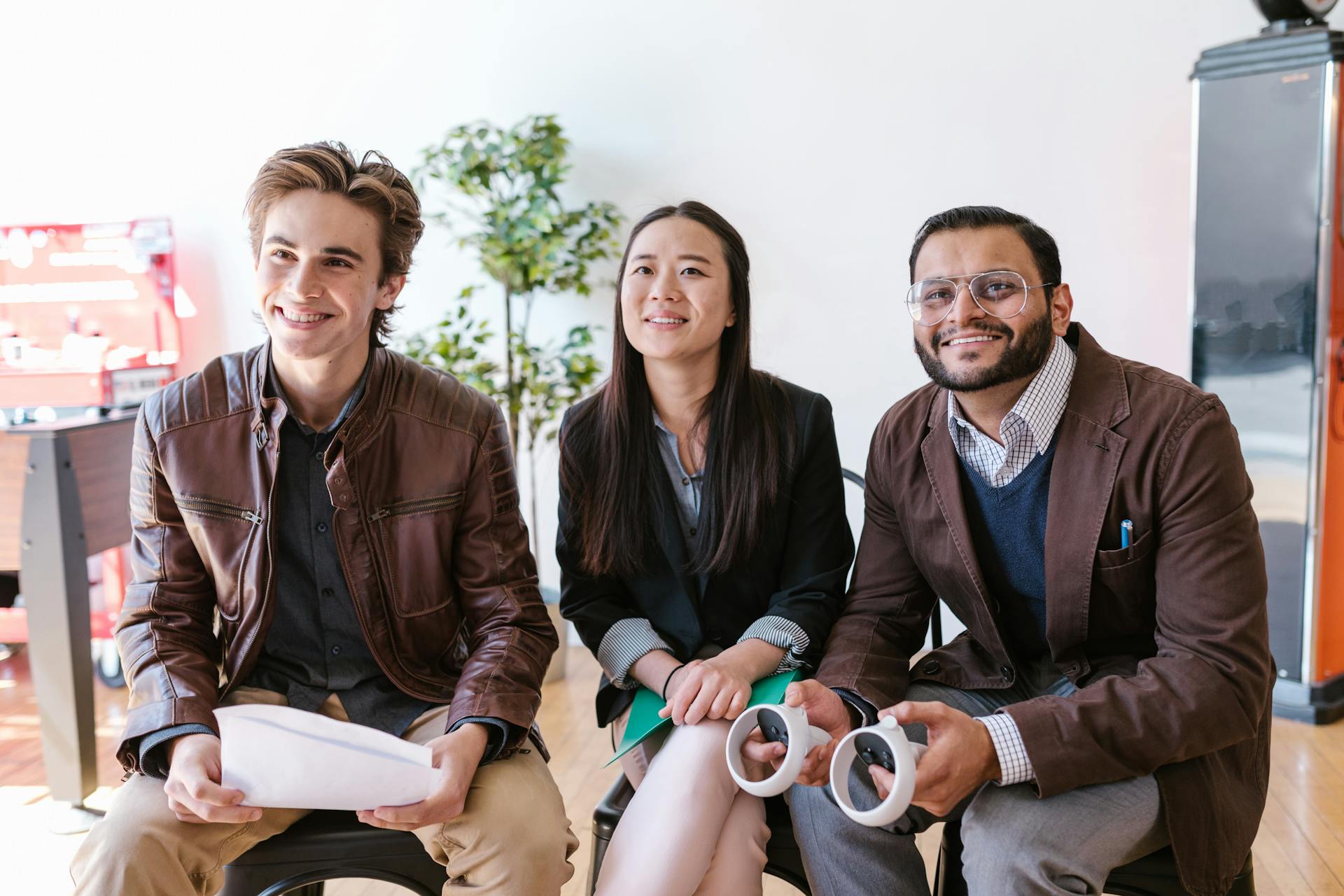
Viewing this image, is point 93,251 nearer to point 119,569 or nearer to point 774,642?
point 119,569

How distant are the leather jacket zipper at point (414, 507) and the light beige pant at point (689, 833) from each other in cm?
49

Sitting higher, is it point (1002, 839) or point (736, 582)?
point (736, 582)

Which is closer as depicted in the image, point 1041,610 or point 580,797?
point 1041,610

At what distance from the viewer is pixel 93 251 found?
376 centimetres

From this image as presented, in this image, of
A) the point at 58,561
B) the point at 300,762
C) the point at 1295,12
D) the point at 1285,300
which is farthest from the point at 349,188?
the point at 1295,12

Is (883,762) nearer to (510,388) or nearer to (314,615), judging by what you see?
(314,615)

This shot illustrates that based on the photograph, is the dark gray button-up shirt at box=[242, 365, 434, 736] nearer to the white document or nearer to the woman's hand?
the white document

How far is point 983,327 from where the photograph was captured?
1579mm

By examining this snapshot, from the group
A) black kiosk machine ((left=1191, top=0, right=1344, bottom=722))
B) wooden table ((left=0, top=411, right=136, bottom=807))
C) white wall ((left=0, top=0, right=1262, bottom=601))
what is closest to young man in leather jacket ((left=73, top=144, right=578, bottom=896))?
wooden table ((left=0, top=411, right=136, bottom=807))

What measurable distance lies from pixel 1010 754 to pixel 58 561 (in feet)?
6.89

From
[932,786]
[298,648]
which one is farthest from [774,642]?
[298,648]

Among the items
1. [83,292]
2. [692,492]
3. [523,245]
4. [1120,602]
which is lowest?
[1120,602]

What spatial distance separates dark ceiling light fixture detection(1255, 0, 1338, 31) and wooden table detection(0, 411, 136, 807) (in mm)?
2988

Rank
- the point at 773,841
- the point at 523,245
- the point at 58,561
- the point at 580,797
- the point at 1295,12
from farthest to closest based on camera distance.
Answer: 1. the point at 523,245
2. the point at 1295,12
3. the point at 580,797
4. the point at 58,561
5. the point at 773,841
